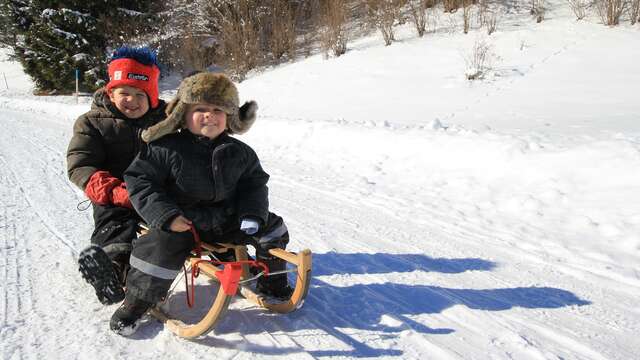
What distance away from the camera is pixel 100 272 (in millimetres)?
2412

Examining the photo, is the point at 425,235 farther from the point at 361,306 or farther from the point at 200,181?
the point at 200,181

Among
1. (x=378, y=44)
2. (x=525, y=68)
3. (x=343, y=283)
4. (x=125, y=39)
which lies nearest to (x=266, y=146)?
(x=343, y=283)

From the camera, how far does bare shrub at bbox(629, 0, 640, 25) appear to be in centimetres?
971

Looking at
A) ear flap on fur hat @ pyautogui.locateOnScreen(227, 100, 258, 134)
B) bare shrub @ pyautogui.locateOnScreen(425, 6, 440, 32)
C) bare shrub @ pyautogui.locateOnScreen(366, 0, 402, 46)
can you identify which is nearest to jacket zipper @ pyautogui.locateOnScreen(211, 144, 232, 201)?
ear flap on fur hat @ pyautogui.locateOnScreen(227, 100, 258, 134)

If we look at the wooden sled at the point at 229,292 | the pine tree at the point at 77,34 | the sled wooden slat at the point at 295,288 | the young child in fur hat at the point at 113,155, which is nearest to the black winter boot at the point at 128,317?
the wooden sled at the point at 229,292

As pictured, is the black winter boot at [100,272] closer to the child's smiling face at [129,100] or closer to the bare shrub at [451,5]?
the child's smiling face at [129,100]

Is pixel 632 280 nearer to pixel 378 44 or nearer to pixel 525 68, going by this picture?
pixel 525 68

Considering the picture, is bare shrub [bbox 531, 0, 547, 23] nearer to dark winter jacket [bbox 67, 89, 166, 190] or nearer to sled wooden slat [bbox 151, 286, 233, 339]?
dark winter jacket [bbox 67, 89, 166, 190]

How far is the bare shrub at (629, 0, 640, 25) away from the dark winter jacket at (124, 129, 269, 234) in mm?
10211

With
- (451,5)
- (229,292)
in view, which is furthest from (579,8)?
(229,292)

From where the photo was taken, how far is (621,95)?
7199 mm

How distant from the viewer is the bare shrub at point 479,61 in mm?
9156

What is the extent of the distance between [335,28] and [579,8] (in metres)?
5.62

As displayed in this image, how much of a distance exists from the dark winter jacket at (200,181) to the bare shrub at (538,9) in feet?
35.6
